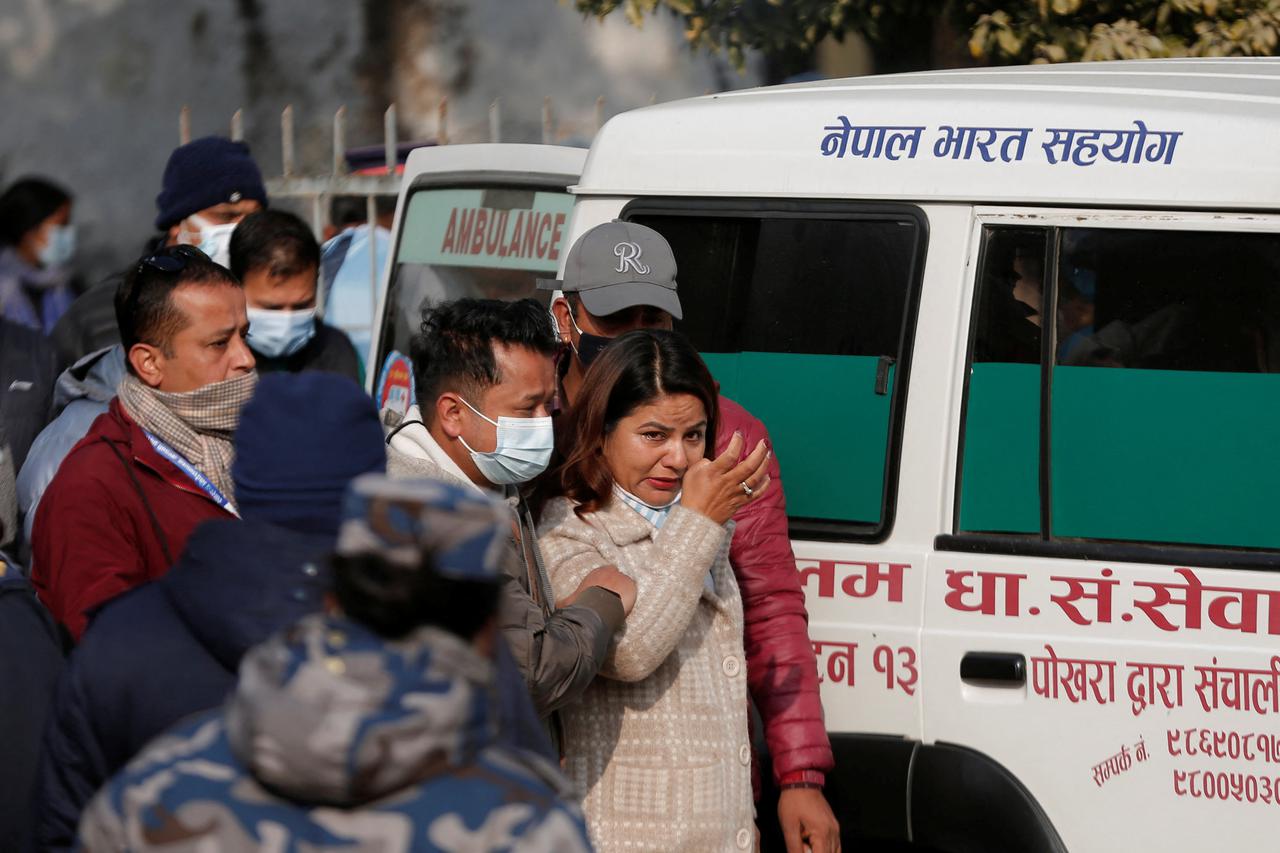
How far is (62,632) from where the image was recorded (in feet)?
9.59

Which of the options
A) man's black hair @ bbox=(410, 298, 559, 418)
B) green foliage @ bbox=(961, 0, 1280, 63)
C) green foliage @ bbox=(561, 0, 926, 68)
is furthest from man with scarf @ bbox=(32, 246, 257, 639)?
green foliage @ bbox=(561, 0, 926, 68)

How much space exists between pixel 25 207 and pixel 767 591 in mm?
4319

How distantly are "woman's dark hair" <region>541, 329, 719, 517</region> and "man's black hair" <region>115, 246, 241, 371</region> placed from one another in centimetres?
70

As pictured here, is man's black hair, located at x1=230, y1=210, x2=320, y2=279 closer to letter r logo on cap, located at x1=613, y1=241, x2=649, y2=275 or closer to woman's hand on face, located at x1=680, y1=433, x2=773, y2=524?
letter r logo on cap, located at x1=613, y1=241, x2=649, y2=275

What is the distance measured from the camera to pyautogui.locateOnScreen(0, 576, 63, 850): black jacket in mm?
2477

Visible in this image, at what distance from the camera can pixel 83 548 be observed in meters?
2.83

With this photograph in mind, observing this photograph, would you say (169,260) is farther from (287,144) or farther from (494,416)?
(287,144)

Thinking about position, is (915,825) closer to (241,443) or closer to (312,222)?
(241,443)

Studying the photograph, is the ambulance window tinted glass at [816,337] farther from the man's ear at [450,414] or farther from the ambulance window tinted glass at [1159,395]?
the man's ear at [450,414]

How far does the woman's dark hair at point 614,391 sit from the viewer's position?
10.3ft

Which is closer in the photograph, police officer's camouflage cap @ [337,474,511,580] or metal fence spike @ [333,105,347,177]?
police officer's camouflage cap @ [337,474,511,580]

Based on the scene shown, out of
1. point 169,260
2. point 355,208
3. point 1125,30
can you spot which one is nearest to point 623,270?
point 169,260

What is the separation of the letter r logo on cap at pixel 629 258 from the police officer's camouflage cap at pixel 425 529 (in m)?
1.98

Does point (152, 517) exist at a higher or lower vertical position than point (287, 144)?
lower
